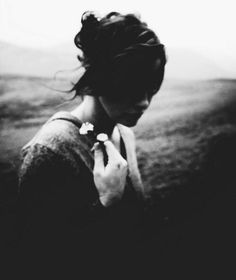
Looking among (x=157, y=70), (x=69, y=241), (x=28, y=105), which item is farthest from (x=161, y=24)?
(x=69, y=241)

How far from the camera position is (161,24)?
1404 millimetres

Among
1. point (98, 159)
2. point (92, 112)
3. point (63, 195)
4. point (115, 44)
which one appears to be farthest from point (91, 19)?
point (63, 195)

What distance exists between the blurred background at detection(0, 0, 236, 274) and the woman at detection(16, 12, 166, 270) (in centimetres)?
26

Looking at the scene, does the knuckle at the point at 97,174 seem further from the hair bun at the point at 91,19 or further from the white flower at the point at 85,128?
the hair bun at the point at 91,19

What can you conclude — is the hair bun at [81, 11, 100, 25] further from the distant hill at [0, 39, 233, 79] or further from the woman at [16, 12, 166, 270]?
the distant hill at [0, 39, 233, 79]

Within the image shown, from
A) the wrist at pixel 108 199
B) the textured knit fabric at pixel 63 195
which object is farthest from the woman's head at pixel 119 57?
the wrist at pixel 108 199

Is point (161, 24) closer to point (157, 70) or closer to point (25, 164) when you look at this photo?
point (157, 70)

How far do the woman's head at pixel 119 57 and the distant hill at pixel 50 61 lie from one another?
0.37m

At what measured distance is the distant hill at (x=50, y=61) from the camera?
124 cm

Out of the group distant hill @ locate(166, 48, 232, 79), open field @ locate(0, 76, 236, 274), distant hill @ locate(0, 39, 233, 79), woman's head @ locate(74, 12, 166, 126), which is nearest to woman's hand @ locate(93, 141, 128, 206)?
woman's head @ locate(74, 12, 166, 126)

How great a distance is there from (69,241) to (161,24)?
3.18ft

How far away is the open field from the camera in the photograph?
A: 1383 millimetres

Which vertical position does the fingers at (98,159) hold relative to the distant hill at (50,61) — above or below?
below

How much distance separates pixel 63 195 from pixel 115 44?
1.55 ft
